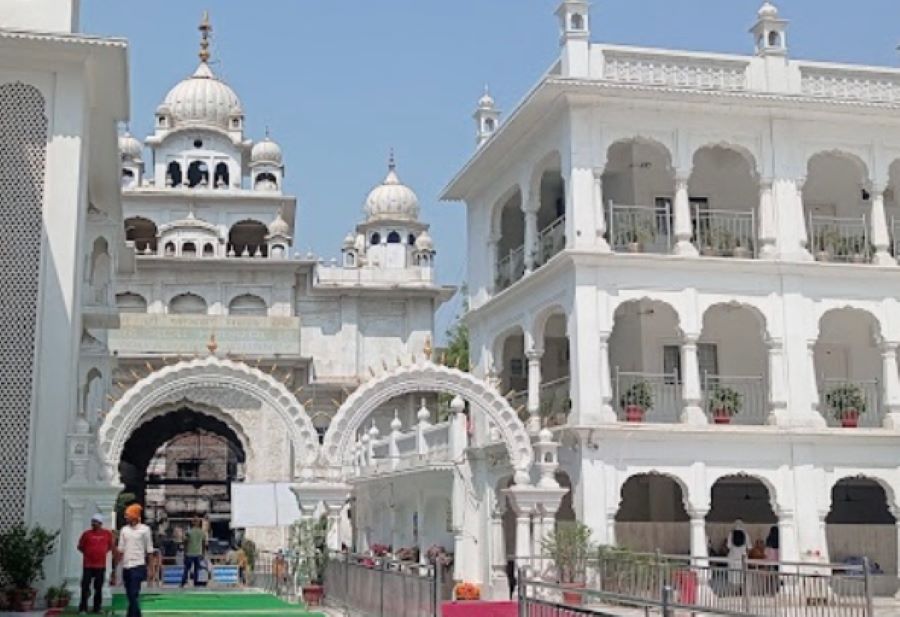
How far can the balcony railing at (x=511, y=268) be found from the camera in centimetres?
2531

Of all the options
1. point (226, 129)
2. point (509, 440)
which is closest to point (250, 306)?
point (226, 129)

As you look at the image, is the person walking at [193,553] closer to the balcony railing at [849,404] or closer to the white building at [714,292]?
the white building at [714,292]

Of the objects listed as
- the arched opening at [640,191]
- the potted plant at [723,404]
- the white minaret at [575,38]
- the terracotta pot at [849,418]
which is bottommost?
the terracotta pot at [849,418]

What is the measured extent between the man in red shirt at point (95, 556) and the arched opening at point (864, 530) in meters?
12.1

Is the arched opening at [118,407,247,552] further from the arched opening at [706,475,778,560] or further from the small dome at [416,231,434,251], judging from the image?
the arched opening at [706,475,778,560]

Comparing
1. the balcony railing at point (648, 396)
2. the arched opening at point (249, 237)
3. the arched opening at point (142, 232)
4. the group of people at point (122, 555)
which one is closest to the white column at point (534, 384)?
the balcony railing at point (648, 396)

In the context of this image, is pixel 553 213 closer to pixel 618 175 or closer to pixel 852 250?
pixel 618 175

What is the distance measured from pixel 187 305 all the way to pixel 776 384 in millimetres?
21908

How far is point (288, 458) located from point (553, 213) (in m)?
14.3

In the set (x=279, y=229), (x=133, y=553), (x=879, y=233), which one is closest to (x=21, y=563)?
(x=133, y=553)

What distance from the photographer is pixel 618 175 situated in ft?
78.9

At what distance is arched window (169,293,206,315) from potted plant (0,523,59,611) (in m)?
23.5

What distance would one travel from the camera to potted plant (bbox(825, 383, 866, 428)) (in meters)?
21.9

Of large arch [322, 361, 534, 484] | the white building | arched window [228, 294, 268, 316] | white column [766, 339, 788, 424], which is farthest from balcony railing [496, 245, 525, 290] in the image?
arched window [228, 294, 268, 316]
